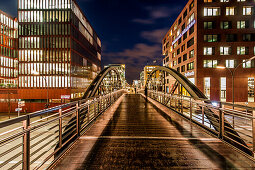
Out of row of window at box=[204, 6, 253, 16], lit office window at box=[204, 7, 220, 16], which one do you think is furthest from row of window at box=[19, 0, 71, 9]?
row of window at box=[204, 6, 253, 16]

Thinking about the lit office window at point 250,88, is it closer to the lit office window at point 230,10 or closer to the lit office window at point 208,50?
the lit office window at point 208,50

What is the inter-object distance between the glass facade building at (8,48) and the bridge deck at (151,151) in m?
48.5

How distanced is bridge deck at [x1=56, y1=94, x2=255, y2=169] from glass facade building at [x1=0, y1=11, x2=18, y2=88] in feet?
159

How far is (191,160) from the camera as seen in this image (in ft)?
10.3

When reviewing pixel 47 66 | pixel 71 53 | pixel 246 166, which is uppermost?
pixel 71 53

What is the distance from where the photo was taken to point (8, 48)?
4322 centimetres

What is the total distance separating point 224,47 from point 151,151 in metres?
31.2

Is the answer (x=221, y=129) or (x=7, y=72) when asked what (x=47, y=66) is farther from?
(x=221, y=129)

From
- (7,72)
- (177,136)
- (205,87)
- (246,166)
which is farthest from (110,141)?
(7,72)

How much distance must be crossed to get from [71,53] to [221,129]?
35.4 meters

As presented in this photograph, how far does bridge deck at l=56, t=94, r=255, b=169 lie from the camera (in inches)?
117

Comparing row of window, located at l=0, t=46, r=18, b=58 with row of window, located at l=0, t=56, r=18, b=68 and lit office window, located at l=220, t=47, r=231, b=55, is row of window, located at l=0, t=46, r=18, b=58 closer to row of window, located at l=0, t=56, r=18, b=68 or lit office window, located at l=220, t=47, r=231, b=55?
row of window, located at l=0, t=56, r=18, b=68

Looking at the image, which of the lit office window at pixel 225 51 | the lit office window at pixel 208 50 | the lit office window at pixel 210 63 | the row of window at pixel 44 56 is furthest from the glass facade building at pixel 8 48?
the lit office window at pixel 225 51

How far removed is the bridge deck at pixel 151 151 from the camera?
117 inches
